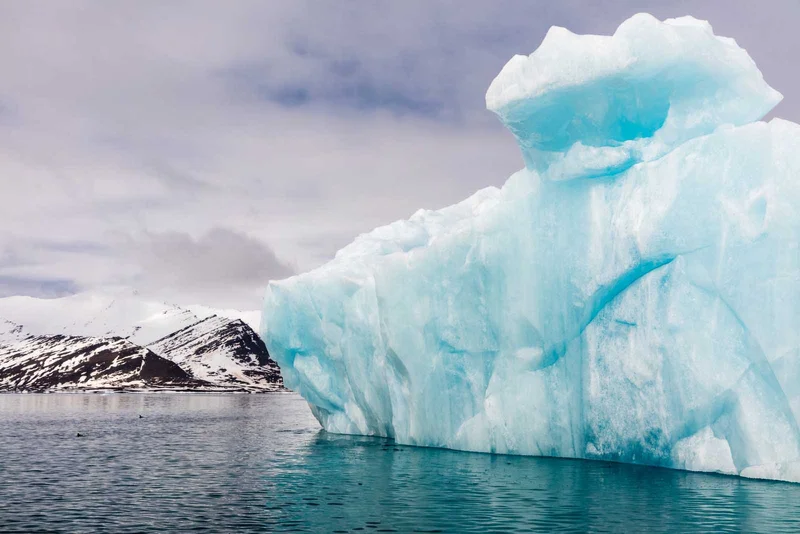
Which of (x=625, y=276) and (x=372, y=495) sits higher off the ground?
(x=625, y=276)

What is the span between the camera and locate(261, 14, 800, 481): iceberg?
2252 cm

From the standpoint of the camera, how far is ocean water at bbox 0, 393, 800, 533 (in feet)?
57.4

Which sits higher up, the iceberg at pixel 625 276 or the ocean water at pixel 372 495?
the iceberg at pixel 625 276

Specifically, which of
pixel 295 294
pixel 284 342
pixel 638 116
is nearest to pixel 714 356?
pixel 638 116

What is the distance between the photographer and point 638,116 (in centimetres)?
2630

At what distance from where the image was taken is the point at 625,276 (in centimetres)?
2509

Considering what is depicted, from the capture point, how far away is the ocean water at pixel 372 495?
17500mm

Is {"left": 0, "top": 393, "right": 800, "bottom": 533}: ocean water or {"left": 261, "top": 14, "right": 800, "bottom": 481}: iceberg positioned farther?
{"left": 261, "top": 14, "right": 800, "bottom": 481}: iceberg

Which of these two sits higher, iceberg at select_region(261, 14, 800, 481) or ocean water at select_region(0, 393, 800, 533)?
iceberg at select_region(261, 14, 800, 481)

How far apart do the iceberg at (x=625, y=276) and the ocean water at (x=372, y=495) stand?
60.7 inches

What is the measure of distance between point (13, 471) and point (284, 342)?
55.8 ft

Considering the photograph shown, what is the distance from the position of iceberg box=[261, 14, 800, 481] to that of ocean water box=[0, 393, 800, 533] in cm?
154

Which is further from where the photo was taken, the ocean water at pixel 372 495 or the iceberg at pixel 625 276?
the iceberg at pixel 625 276

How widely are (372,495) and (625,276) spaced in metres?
10.7
